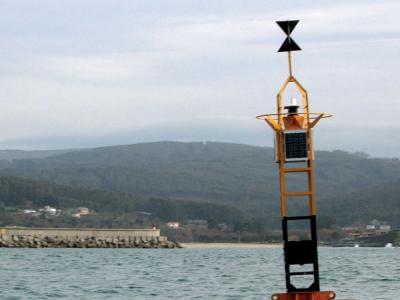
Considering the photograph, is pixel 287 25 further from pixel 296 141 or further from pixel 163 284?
pixel 163 284

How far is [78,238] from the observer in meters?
180

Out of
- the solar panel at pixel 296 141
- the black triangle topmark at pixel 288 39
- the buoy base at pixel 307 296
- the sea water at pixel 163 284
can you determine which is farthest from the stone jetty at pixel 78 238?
the solar panel at pixel 296 141

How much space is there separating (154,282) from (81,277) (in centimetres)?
602

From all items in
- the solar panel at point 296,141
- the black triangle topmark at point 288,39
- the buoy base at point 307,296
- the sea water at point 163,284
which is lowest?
the sea water at point 163,284

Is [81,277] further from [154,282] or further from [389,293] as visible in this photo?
[389,293]

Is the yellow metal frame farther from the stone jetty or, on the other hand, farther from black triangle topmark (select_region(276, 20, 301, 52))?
the stone jetty

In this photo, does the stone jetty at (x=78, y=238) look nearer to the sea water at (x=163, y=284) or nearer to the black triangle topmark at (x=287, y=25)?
the sea water at (x=163, y=284)

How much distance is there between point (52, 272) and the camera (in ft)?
238

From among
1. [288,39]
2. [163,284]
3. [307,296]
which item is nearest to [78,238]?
[163,284]

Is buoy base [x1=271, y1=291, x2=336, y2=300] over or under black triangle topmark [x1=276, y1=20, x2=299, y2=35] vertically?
under

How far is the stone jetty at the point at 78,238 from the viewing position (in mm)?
165750

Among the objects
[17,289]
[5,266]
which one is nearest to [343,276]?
[17,289]

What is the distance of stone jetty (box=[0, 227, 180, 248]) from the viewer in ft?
544

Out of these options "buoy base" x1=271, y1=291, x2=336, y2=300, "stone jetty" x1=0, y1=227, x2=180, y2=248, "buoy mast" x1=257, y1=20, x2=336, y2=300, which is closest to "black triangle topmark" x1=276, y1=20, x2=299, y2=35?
"buoy mast" x1=257, y1=20, x2=336, y2=300
